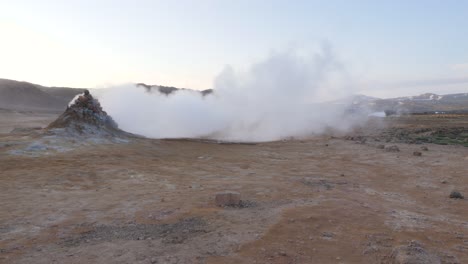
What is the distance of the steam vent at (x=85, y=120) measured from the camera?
66.0 feet

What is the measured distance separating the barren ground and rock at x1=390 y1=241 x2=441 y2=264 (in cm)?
13

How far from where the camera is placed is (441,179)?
46.0ft

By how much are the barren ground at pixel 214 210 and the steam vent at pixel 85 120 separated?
301 cm

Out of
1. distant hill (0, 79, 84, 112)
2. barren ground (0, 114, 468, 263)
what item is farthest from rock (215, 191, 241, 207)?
distant hill (0, 79, 84, 112)

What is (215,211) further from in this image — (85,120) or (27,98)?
(27,98)

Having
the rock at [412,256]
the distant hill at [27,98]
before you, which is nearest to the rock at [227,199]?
the rock at [412,256]

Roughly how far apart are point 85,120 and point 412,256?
1897 centimetres

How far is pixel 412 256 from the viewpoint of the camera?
593 cm

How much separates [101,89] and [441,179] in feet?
105

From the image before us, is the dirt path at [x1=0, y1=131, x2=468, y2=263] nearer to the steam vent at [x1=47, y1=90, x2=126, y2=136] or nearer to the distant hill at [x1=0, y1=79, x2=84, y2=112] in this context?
the steam vent at [x1=47, y1=90, x2=126, y2=136]

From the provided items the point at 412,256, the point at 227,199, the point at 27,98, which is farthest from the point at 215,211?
the point at 27,98

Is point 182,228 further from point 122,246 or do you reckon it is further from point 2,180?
point 2,180

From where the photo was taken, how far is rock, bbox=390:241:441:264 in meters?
5.84

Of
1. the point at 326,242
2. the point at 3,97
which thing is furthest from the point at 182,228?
the point at 3,97
